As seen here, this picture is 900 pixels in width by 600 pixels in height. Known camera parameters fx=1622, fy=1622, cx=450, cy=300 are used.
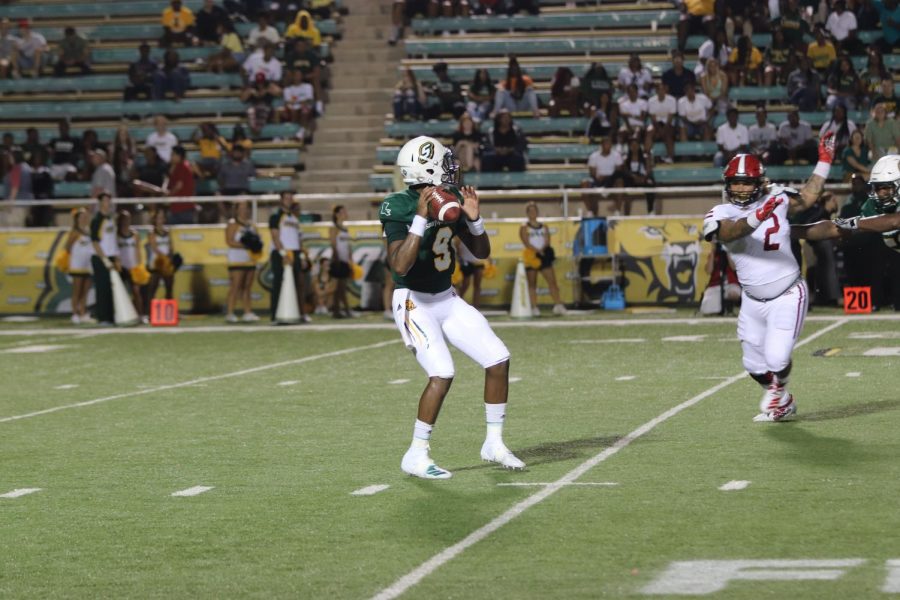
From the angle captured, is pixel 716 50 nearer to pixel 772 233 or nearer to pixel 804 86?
pixel 804 86

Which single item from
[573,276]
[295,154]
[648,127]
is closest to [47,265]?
[295,154]

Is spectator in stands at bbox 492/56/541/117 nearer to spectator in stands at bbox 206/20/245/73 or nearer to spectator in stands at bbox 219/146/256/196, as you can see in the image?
spectator in stands at bbox 219/146/256/196

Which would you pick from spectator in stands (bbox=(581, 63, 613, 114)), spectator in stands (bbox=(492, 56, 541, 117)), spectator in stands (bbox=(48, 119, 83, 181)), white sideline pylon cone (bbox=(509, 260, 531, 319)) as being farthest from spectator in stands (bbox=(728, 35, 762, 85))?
spectator in stands (bbox=(48, 119, 83, 181))

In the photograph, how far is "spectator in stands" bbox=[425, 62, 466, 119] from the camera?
26.8 metres

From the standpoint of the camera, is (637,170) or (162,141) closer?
(637,170)

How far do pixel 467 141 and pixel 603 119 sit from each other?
7.77 feet

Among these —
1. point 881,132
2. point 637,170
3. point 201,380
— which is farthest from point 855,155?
point 201,380

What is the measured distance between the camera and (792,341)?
1083 cm

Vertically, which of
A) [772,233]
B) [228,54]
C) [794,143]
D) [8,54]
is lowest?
[772,233]

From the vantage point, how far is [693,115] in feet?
84.1

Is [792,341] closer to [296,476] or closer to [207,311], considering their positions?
[296,476]

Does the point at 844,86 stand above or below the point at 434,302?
above

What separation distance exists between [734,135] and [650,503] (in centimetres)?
1740

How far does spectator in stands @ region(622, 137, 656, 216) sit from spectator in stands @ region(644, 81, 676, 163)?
3.52ft
